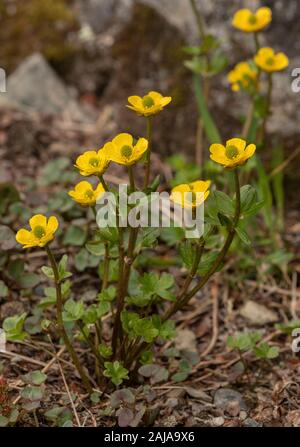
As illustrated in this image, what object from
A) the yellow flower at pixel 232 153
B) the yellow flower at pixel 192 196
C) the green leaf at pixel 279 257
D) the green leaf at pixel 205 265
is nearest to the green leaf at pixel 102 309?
the green leaf at pixel 205 265

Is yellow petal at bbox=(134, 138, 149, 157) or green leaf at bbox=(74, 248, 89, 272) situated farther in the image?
green leaf at bbox=(74, 248, 89, 272)

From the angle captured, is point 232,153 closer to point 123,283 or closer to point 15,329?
point 123,283

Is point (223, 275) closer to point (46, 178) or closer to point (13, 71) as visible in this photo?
point (46, 178)

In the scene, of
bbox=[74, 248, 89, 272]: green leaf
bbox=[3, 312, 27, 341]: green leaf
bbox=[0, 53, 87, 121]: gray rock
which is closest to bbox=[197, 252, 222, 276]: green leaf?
bbox=[3, 312, 27, 341]: green leaf

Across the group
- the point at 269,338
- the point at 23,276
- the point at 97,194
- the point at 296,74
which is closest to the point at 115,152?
the point at 97,194

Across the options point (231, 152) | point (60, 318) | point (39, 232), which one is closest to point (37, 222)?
point (39, 232)

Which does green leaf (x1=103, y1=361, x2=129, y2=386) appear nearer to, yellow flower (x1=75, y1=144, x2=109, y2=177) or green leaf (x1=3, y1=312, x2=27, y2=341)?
green leaf (x1=3, y1=312, x2=27, y2=341)

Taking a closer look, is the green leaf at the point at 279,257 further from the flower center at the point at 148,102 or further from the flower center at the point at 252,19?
the flower center at the point at 148,102
